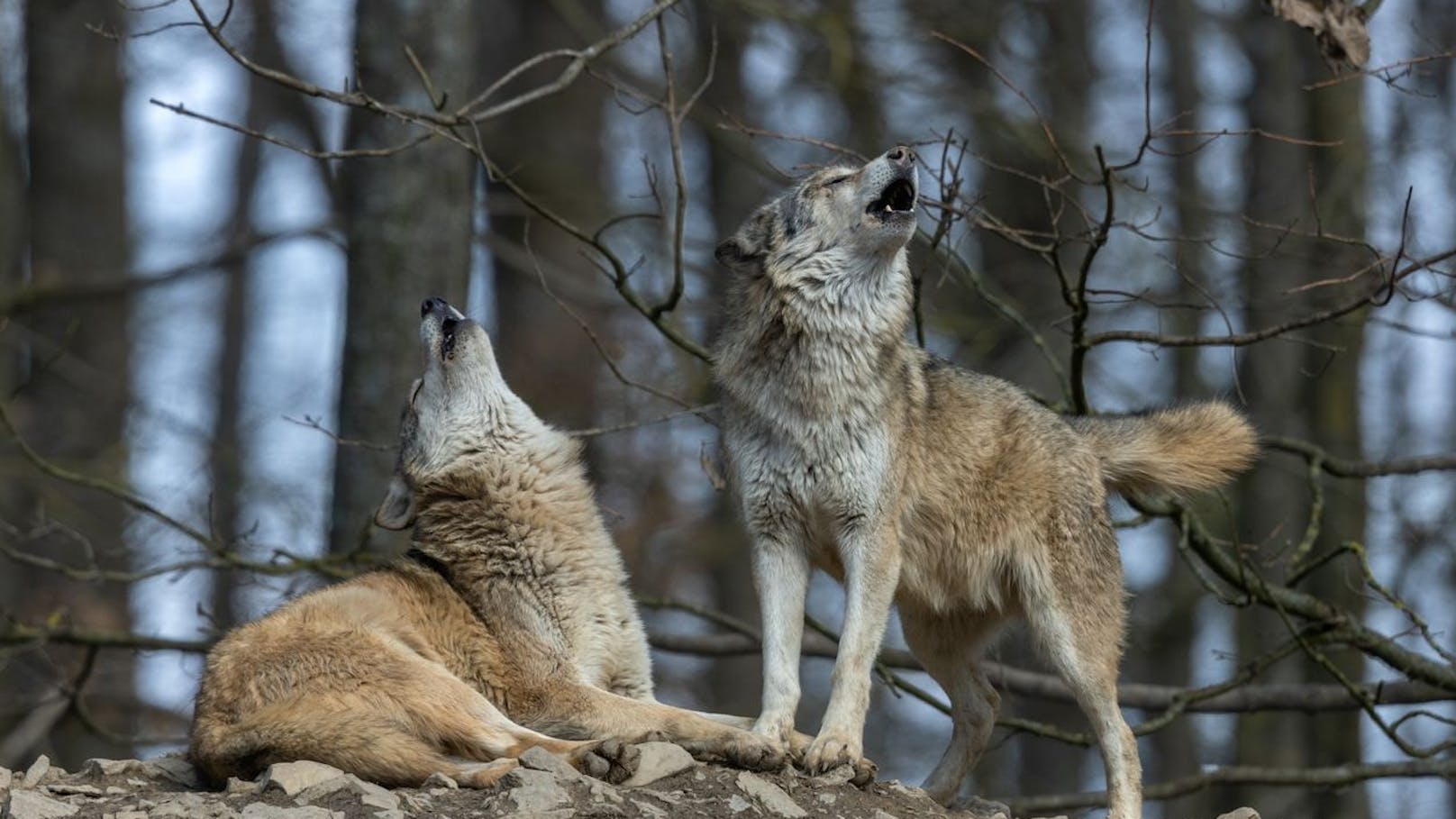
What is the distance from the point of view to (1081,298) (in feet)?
27.8

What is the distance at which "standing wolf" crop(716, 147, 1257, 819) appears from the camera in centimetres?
755

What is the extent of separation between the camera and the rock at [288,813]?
6223 mm

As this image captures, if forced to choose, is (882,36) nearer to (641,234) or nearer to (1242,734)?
(641,234)

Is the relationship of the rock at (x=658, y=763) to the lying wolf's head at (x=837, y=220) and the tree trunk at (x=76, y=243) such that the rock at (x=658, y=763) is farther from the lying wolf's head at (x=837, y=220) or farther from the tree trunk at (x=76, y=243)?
the tree trunk at (x=76, y=243)

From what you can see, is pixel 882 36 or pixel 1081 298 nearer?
pixel 1081 298

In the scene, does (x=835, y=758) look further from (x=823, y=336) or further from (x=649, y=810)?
(x=823, y=336)

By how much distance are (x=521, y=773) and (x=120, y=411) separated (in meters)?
12.3

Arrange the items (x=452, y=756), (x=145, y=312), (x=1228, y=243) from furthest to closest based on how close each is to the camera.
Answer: (x=145, y=312) < (x=1228, y=243) < (x=452, y=756)

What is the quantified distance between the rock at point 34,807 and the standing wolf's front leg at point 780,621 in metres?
2.77

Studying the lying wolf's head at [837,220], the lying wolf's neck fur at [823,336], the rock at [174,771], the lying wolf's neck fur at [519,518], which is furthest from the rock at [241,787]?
the lying wolf's head at [837,220]

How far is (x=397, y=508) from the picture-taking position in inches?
347

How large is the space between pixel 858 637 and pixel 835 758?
573mm

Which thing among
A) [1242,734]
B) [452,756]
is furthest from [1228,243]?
[452,756]

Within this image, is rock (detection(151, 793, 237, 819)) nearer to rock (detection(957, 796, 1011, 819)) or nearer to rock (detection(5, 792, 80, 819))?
rock (detection(5, 792, 80, 819))
